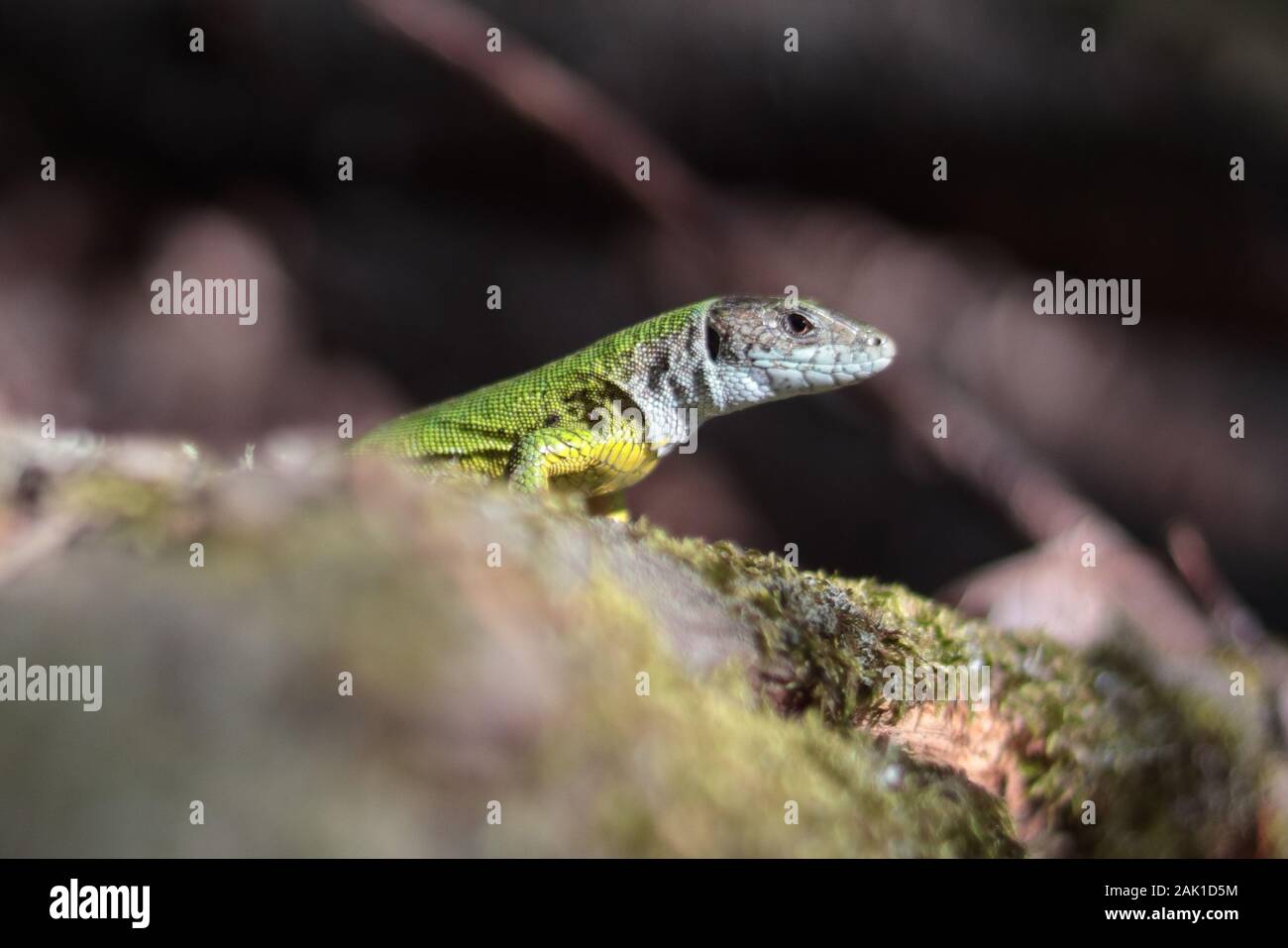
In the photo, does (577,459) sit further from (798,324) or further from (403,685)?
(403,685)

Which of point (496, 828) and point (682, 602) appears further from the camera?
point (682, 602)

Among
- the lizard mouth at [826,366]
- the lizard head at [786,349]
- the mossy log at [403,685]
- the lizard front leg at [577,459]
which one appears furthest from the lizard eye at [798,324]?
the mossy log at [403,685]

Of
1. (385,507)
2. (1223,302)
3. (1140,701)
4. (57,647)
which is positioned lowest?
(1140,701)

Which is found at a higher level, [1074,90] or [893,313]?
[1074,90]

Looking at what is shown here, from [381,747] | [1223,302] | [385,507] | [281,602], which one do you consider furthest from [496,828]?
[1223,302]

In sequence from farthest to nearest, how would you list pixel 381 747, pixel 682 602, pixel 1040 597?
1. pixel 1040 597
2. pixel 682 602
3. pixel 381 747

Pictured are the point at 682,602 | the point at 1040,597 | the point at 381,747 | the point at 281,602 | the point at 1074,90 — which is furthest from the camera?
the point at 1074,90

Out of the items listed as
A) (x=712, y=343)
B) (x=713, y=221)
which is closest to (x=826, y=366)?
(x=712, y=343)

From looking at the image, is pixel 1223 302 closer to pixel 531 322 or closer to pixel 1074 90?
pixel 1074 90
